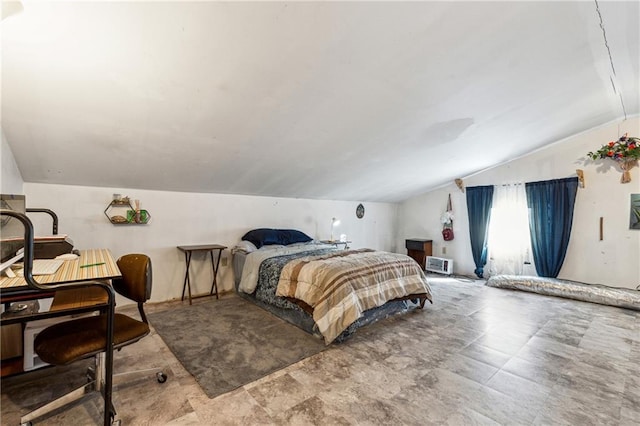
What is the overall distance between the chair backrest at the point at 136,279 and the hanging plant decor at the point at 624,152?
239 inches

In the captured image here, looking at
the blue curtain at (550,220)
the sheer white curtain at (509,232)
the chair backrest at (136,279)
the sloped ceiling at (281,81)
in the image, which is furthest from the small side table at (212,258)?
the blue curtain at (550,220)

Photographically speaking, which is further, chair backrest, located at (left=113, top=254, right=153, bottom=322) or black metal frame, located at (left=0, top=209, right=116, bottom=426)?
chair backrest, located at (left=113, top=254, right=153, bottom=322)

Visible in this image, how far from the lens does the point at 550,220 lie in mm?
4688

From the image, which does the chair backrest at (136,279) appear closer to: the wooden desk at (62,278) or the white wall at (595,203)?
the wooden desk at (62,278)

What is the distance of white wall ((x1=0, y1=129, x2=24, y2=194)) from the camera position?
210cm

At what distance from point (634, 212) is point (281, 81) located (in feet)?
17.7

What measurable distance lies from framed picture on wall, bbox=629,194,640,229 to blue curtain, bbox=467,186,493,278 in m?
1.82

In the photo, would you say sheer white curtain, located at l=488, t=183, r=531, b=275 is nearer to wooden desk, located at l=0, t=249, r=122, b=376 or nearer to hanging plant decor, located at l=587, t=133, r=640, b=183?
hanging plant decor, located at l=587, t=133, r=640, b=183

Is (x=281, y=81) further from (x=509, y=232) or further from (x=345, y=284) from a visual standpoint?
(x=509, y=232)

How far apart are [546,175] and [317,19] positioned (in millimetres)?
5132

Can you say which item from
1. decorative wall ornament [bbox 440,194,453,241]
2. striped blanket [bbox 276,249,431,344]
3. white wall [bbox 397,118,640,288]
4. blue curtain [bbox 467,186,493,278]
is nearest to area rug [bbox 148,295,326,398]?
striped blanket [bbox 276,249,431,344]

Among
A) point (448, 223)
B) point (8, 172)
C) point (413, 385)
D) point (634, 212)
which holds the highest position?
point (8, 172)

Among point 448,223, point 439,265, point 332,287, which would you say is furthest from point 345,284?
point 448,223

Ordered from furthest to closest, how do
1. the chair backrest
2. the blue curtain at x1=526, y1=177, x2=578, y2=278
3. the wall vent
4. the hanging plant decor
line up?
the wall vent < the blue curtain at x1=526, y1=177, x2=578, y2=278 < the hanging plant decor < the chair backrest
